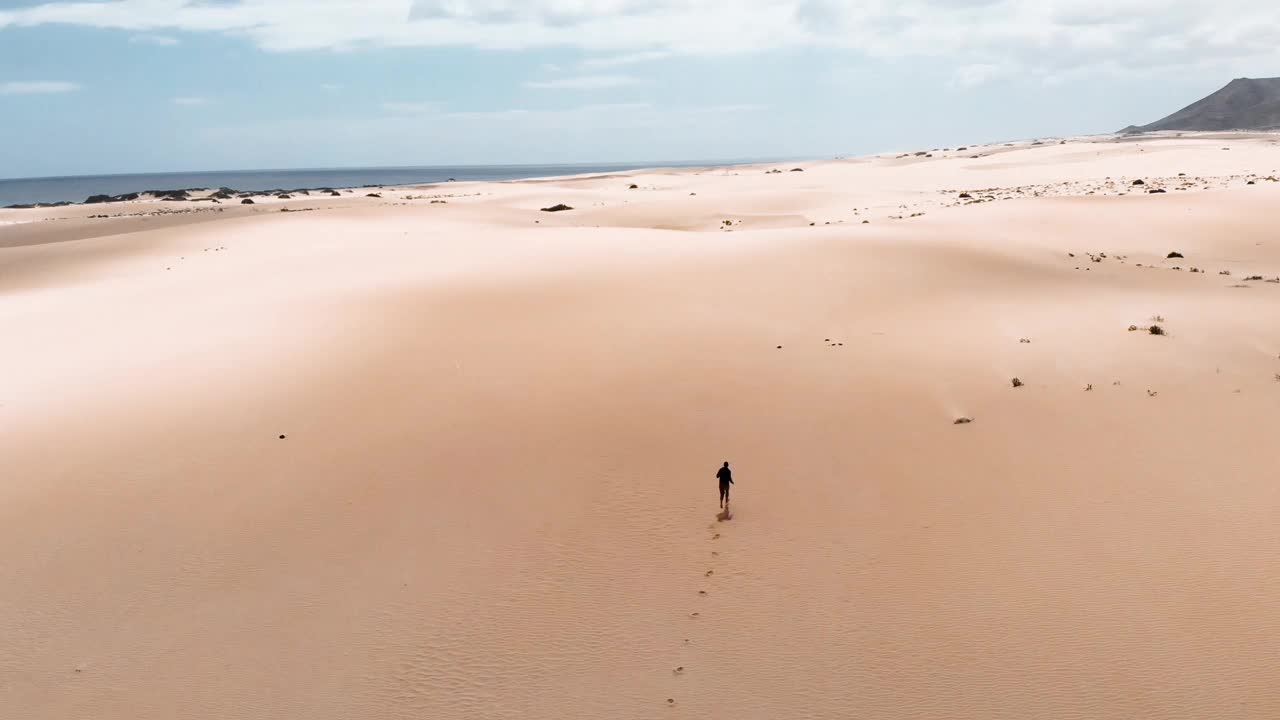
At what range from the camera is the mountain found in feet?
499

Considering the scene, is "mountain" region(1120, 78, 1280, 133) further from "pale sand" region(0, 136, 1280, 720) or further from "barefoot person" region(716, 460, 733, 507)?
"barefoot person" region(716, 460, 733, 507)

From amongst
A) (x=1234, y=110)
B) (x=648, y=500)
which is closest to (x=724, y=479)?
(x=648, y=500)

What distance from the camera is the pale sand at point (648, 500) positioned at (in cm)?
682

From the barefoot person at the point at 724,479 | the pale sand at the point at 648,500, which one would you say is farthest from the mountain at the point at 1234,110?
the barefoot person at the point at 724,479

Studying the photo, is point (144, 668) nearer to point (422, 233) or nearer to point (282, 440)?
point (282, 440)

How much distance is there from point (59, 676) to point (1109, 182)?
52.6m

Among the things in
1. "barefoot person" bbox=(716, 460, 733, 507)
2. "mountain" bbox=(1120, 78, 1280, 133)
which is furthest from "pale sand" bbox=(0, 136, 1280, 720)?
"mountain" bbox=(1120, 78, 1280, 133)

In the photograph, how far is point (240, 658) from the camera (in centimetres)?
710

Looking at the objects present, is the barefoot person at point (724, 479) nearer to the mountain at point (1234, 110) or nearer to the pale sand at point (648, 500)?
the pale sand at point (648, 500)

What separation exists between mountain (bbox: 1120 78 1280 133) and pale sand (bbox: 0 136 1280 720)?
545 feet

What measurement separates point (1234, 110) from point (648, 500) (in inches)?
7900

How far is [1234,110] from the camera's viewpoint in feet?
537

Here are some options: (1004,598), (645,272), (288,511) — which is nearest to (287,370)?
(288,511)

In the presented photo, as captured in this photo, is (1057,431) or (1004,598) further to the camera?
(1057,431)
